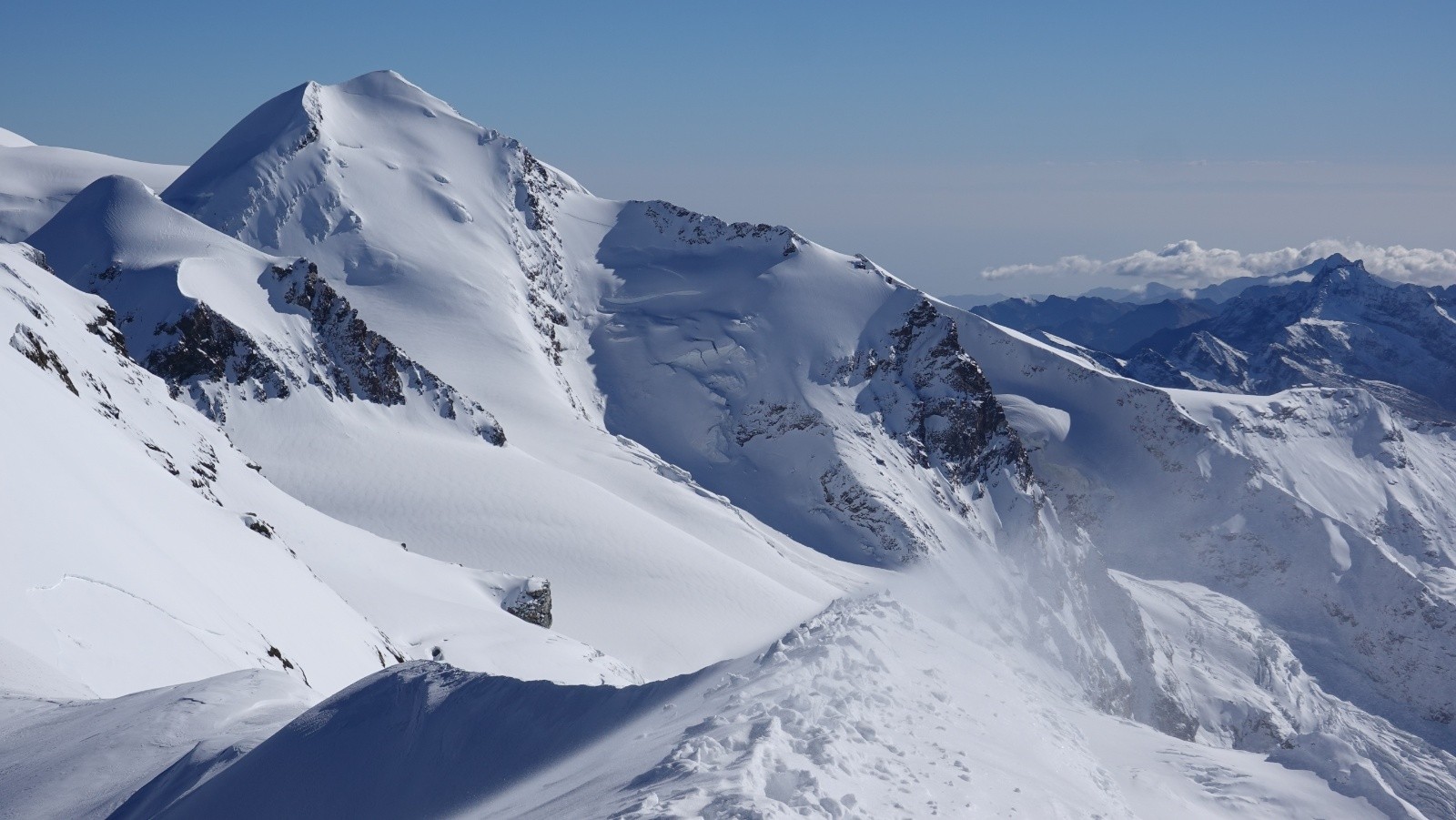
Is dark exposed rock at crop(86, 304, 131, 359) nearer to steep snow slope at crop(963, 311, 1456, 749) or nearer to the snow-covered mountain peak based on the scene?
the snow-covered mountain peak

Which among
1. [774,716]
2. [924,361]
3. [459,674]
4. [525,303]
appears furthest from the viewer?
[924,361]

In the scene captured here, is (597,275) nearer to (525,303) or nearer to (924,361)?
(525,303)

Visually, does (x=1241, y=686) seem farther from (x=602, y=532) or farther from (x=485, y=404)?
(x=602, y=532)

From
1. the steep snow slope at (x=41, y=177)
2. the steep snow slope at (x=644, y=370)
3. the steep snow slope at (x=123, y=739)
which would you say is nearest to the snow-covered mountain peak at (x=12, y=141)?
the steep snow slope at (x=41, y=177)

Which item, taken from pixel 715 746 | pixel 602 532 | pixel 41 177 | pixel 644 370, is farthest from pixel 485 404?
pixel 715 746

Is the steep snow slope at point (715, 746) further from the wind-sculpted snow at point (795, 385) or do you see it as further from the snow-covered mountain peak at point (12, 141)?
the snow-covered mountain peak at point (12, 141)

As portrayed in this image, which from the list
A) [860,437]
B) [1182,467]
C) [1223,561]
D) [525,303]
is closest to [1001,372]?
[1182,467]
